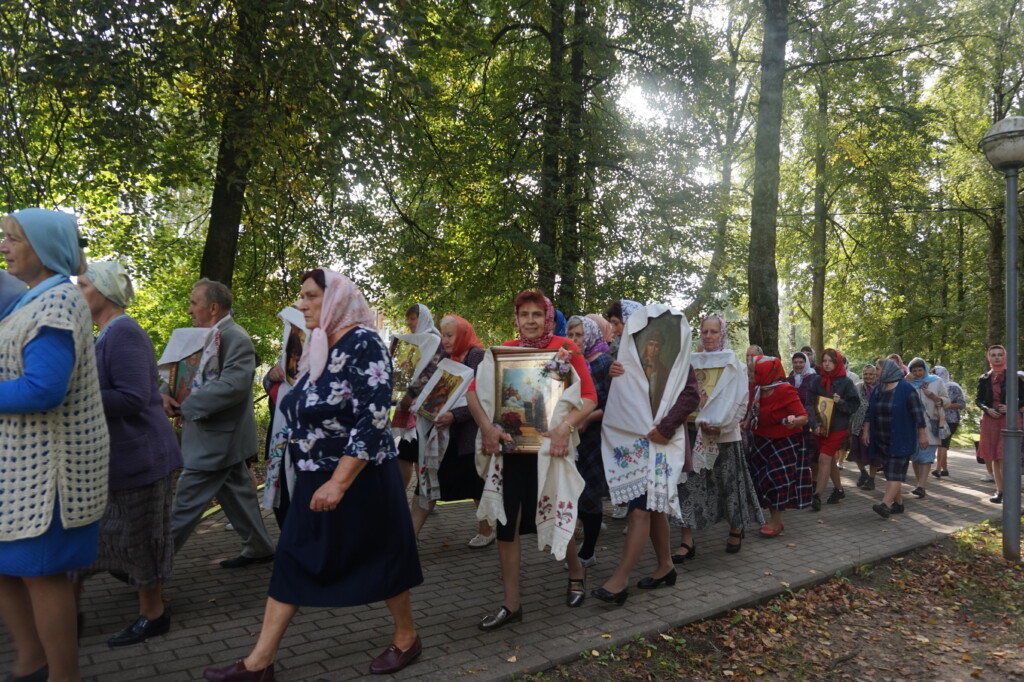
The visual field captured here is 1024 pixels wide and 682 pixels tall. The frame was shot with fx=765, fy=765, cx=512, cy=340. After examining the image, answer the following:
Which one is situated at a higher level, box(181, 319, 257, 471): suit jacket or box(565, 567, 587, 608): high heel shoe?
box(181, 319, 257, 471): suit jacket

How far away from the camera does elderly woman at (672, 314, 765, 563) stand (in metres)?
6.55

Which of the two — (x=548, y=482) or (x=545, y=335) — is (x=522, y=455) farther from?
(x=545, y=335)

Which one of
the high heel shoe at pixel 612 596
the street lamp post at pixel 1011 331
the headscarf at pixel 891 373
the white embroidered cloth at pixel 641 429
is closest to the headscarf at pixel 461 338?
the white embroidered cloth at pixel 641 429

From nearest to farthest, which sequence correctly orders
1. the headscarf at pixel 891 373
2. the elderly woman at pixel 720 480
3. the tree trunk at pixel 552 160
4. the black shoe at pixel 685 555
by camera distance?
the black shoe at pixel 685 555 < the elderly woman at pixel 720 480 < the headscarf at pixel 891 373 < the tree trunk at pixel 552 160

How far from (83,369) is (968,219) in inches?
1171

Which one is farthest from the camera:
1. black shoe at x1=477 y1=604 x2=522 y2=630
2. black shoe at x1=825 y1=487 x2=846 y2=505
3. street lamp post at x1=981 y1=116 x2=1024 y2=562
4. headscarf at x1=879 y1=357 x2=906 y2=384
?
black shoe at x1=825 y1=487 x2=846 y2=505

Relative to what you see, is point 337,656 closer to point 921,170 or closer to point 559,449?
point 559,449

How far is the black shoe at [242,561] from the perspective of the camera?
591 centimetres

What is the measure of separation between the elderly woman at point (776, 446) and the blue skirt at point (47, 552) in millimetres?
6052

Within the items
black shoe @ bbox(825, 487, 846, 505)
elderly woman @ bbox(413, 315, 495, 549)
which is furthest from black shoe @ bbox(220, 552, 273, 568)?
black shoe @ bbox(825, 487, 846, 505)

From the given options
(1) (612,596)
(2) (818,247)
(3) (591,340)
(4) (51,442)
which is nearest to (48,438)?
(4) (51,442)

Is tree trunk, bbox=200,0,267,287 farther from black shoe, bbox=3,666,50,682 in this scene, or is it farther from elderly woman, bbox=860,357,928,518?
elderly woman, bbox=860,357,928,518

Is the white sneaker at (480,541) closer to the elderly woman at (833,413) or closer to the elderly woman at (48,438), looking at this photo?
the elderly woman at (48,438)

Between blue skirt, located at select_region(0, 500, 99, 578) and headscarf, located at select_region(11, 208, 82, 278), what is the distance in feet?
3.32
